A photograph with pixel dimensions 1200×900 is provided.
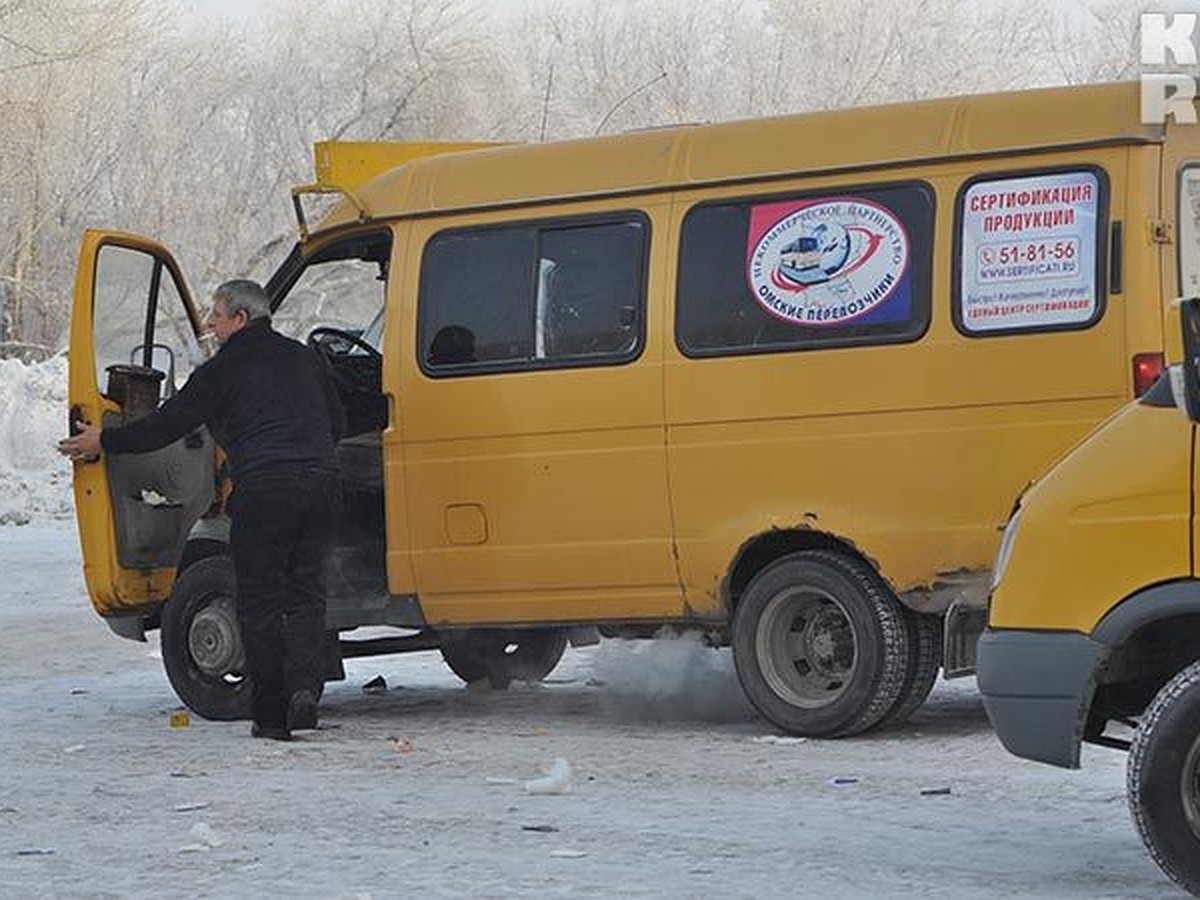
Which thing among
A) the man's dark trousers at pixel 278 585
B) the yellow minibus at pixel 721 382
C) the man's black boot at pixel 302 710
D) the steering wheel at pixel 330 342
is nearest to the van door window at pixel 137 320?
the yellow minibus at pixel 721 382

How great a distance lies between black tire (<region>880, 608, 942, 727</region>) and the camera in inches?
401

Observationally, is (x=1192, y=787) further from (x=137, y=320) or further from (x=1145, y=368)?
(x=137, y=320)

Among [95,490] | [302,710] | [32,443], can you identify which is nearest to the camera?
[302,710]

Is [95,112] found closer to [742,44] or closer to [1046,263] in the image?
[742,44]

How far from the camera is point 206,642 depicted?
11727mm

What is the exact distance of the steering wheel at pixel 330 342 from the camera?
11891 millimetres

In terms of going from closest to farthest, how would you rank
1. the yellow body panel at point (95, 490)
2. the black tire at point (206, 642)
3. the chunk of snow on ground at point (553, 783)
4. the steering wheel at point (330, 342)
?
the chunk of snow on ground at point (553, 783) < the yellow body panel at point (95, 490) < the black tire at point (206, 642) < the steering wheel at point (330, 342)

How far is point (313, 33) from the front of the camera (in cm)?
5922

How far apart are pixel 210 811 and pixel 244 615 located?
2.16 m

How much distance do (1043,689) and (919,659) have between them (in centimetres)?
362

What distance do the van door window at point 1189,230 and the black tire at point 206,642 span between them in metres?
4.57

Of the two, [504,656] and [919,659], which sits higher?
[919,659]

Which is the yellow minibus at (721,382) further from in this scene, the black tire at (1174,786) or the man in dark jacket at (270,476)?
the black tire at (1174,786)

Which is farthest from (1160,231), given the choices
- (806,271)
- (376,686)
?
(376,686)
